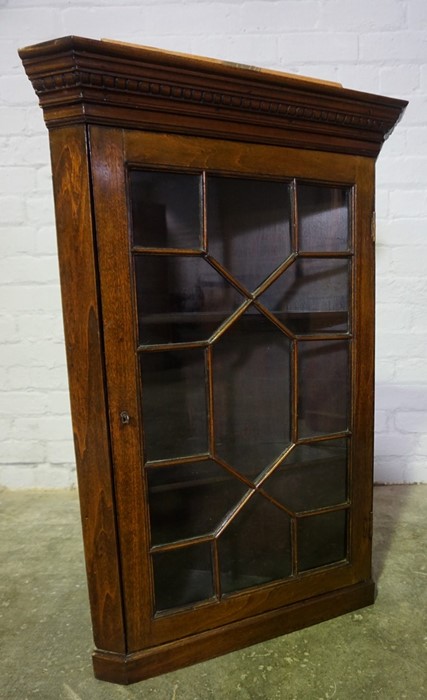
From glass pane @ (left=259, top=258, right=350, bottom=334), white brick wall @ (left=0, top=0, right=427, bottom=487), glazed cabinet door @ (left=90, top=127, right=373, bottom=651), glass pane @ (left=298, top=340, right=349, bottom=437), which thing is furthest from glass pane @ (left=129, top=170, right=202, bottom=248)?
white brick wall @ (left=0, top=0, right=427, bottom=487)

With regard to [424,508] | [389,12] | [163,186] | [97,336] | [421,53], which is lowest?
[424,508]

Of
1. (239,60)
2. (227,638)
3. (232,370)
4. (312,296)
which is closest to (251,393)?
(232,370)

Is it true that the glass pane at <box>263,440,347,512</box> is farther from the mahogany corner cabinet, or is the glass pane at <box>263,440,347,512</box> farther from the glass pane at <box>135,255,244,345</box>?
the glass pane at <box>135,255,244,345</box>

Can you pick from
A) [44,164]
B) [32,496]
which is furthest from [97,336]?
[32,496]

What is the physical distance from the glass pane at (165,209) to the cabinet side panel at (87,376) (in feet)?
0.25

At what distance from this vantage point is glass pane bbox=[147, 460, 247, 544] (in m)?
0.76

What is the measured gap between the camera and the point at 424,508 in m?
1.36

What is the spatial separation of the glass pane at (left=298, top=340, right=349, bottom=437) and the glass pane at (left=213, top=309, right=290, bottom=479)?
1.3 inches

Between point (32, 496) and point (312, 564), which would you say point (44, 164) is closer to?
Answer: point (32, 496)

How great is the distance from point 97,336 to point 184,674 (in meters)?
0.63

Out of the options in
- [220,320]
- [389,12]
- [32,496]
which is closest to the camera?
[220,320]

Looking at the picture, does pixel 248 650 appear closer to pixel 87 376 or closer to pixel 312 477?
pixel 312 477

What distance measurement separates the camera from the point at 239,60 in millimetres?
1332

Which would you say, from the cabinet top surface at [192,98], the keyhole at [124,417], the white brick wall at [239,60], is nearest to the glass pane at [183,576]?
the keyhole at [124,417]
